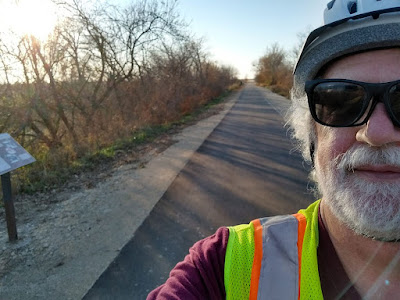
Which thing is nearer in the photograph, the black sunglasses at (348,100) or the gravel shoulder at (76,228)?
the black sunglasses at (348,100)

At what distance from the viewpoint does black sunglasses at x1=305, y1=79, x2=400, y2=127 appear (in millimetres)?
1033

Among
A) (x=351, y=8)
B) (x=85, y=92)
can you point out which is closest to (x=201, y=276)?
(x=351, y=8)

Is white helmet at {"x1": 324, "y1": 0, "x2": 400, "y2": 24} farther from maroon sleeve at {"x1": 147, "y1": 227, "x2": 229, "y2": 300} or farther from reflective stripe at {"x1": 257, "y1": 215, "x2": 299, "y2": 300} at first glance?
maroon sleeve at {"x1": 147, "y1": 227, "x2": 229, "y2": 300}

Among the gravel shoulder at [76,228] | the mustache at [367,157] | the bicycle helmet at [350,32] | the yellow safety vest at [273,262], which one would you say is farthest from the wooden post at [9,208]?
the mustache at [367,157]

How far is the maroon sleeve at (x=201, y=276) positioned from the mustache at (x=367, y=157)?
58cm

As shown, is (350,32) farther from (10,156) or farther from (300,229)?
(10,156)

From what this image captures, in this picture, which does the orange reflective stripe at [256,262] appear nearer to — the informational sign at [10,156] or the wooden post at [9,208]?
the informational sign at [10,156]

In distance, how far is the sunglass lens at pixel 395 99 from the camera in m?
1.03

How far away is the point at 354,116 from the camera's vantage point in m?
1.10

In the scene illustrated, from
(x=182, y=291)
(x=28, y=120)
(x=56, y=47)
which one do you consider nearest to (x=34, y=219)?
(x=182, y=291)

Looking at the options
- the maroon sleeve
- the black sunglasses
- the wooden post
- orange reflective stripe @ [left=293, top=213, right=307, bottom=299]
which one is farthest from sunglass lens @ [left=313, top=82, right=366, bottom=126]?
the wooden post

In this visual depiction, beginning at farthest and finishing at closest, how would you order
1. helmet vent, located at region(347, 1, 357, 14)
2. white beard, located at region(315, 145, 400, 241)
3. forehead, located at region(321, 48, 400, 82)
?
helmet vent, located at region(347, 1, 357, 14)
forehead, located at region(321, 48, 400, 82)
white beard, located at region(315, 145, 400, 241)

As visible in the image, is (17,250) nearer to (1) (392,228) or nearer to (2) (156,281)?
(2) (156,281)

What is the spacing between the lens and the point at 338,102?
113 centimetres
